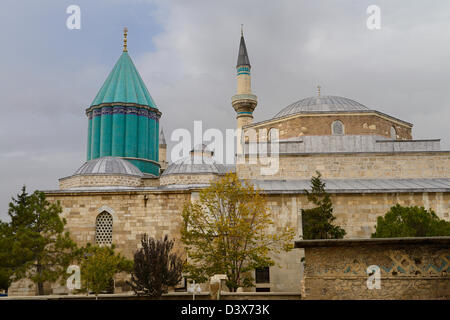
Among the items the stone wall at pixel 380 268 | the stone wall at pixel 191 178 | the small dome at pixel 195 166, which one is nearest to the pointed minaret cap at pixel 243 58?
the small dome at pixel 195 166

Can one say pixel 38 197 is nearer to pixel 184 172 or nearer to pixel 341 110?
pixel 184 172

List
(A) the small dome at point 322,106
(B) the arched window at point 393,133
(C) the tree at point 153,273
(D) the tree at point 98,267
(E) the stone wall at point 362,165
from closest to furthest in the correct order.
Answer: (C) the tree at point 153,273
(D) the tree at point 98,267
(E) the stone wall at point 362,165
(B) the arched window at point 393,133
(A) the small dome at point 322,106

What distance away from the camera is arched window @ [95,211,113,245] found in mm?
14411

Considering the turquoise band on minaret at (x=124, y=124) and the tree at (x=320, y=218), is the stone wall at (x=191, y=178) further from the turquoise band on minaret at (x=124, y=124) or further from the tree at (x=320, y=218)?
the tree at (x=320, y=218)

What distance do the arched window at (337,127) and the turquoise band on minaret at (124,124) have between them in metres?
8.76

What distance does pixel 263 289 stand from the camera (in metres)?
13.0

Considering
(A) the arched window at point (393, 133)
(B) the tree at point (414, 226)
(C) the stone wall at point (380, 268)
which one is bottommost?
(C) the stone wall at point (380, 268)

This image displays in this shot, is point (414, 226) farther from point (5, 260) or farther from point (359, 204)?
point (5, 260)

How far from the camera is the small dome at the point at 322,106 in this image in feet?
55.9

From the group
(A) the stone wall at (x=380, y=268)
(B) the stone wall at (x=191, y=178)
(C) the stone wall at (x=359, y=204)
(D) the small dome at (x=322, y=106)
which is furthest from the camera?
(D) the small dome at (x=322, y=106)

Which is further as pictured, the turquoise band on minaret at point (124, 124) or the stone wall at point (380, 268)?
the turquoise band on minaret at point (124, 124)

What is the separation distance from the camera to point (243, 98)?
20.2 metres

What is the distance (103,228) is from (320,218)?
7.34 meters
